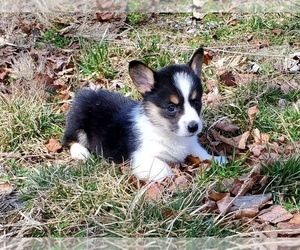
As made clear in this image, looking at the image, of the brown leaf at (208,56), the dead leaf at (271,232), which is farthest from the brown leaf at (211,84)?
the dead leaf at (271,232)

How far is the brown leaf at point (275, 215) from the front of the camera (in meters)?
4.27

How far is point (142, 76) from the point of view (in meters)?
5.04

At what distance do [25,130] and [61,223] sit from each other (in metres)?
1.57

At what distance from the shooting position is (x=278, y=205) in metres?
4.45

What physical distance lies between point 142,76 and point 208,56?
2.09m

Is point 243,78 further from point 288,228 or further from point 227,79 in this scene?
point 288,228

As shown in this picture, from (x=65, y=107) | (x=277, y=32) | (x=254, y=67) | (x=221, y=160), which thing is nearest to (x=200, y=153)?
(x=221, y=160)

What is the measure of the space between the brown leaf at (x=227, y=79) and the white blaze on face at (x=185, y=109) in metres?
1.55

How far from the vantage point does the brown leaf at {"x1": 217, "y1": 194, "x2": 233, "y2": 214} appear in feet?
13.9

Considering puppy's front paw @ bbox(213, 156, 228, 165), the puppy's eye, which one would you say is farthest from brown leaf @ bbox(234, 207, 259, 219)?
the puppy's eye

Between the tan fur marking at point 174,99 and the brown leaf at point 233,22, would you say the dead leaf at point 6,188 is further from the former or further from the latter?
the brown leaf at point 233,22

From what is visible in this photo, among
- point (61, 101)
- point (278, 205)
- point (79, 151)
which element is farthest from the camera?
point (61, 101)

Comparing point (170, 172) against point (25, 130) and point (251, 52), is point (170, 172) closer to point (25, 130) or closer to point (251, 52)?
point (25, 130)

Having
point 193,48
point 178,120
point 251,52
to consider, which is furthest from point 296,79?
point 178,120
